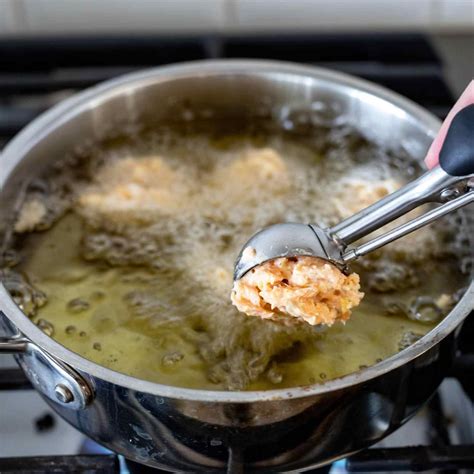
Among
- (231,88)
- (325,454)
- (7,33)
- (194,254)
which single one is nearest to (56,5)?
(7,33)

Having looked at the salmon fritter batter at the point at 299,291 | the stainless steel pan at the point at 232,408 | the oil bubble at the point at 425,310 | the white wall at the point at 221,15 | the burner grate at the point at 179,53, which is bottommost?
the stainless steel pan at the point at 232,408

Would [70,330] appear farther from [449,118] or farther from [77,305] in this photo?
[449,118]

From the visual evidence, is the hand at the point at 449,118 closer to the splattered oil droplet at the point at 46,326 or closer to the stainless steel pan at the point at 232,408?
the stainless steel pan at the point at 232,408

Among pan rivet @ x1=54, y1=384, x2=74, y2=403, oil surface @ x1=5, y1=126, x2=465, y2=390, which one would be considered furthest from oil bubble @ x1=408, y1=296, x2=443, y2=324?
pan rivet @ x1=54, y1=384, x2=74, y2=403

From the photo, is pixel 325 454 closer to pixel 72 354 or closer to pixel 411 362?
pixel 411 362

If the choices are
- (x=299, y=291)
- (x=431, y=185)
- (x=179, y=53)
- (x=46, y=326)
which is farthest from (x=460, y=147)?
(x=179, y=53)

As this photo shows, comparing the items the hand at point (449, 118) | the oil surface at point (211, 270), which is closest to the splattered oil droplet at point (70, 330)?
the oil surface at point (211, 270)
